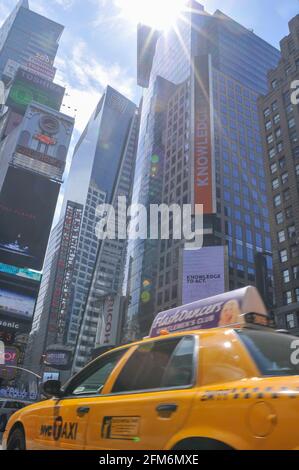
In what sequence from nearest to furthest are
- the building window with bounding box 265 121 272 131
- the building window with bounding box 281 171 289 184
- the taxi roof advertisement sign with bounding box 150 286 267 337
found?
1. the taxi roof advertisement sign with bounding box 150 286 267 337
2. the building window with bounding box 281 171 289 184
3. the building window with bounding box 265 121 272 131

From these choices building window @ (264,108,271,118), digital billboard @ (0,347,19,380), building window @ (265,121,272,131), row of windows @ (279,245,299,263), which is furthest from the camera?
digital billboard @ (0,347,19,380)

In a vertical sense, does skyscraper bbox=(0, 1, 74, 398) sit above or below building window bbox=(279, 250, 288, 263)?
above

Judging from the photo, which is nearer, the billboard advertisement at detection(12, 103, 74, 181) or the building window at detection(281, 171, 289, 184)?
the building window at detection(281, 171, 289, 184)

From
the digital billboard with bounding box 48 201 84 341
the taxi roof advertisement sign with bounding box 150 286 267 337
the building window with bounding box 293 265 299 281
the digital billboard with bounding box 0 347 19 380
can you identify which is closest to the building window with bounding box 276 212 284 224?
the building window with bounding box 293 265 299 281

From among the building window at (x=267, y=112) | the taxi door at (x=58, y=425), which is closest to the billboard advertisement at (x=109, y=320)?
the taxi door at (x=58, y=425)

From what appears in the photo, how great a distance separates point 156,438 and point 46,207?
74947 mm

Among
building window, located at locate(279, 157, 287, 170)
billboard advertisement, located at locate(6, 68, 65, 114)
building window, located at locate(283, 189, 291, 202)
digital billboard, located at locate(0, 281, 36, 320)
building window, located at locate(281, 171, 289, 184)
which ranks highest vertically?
billboard advertisement, located at locate(6, 68, 65, 114)

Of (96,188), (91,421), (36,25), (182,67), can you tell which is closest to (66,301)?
(96,188)

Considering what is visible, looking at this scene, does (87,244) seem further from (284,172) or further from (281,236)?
(281,236)

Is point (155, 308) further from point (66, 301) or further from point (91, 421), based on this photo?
point (91, 421)

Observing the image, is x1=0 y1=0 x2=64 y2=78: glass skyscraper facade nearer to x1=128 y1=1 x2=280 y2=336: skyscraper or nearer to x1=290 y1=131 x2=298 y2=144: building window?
x1=128 y1=1 x2=280 y2=336: skyscraper

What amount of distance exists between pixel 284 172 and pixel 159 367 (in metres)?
58.1

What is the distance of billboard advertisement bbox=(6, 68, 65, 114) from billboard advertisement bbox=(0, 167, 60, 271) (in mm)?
24205

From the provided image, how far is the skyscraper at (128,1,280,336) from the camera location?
78.5 meters
